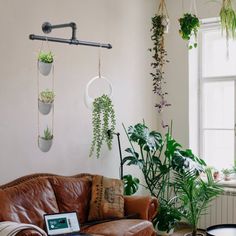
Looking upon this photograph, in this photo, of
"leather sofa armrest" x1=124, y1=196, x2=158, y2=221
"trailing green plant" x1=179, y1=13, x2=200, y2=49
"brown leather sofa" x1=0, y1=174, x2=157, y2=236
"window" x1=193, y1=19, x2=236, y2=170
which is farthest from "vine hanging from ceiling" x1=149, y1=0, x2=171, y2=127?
"brown leather sofa" x1=0, y1=174, x2=157, y2=236

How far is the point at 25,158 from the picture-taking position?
13.0 feet

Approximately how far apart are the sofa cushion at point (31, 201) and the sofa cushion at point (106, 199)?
425 mm

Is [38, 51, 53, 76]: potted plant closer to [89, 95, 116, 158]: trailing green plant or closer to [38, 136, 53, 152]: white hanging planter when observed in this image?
[38, 136, 53, 152]: white hanging planter

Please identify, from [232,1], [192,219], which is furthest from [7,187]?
[232,1]

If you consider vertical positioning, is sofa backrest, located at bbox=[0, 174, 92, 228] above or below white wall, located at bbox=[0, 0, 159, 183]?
below

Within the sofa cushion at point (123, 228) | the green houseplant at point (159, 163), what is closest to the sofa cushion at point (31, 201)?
the sofa cushion at point (123, 228)

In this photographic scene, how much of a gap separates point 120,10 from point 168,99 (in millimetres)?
1335

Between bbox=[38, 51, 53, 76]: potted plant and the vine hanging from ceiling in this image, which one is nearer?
bbox=[38, 51, 53, 76]: potted plant

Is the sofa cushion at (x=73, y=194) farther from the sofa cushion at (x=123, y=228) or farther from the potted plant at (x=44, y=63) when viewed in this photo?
the potted plant at (x=44, y=63)

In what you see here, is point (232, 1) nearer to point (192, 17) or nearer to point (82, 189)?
point (192, 17)

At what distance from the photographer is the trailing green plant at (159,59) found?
5.32 meters

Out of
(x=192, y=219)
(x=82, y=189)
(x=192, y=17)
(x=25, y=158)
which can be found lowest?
(x=192, y=219)

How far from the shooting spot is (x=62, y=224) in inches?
141

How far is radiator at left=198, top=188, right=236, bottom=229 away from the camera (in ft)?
16.8
